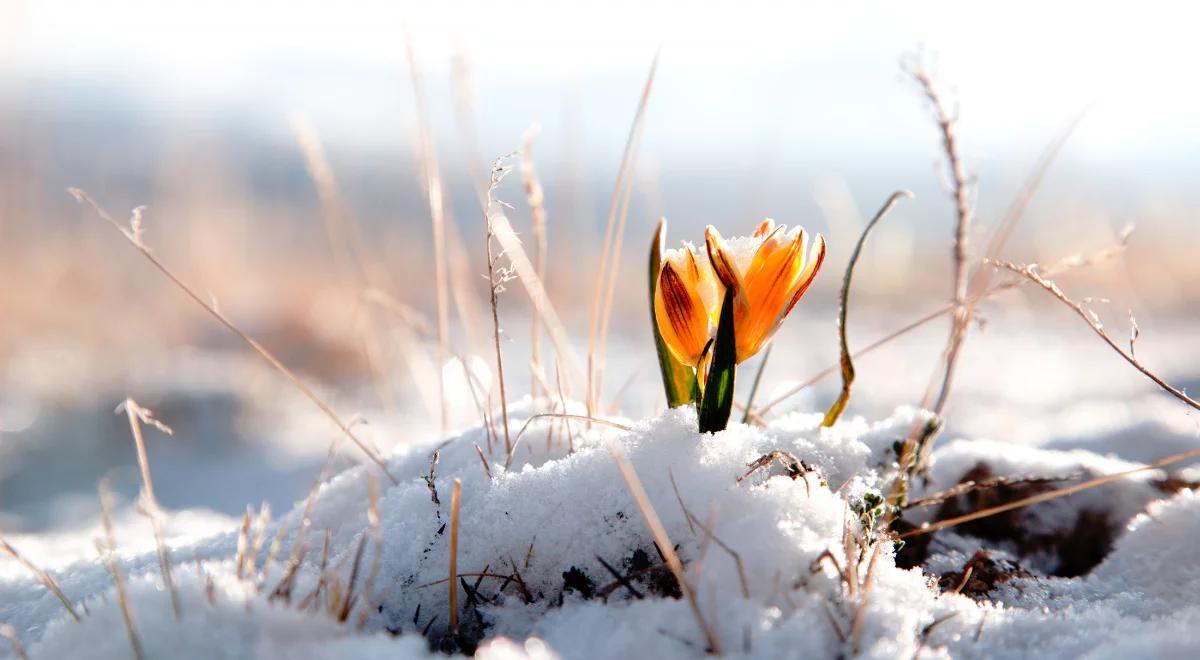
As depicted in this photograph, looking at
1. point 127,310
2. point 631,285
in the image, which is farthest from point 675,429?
point 631,285

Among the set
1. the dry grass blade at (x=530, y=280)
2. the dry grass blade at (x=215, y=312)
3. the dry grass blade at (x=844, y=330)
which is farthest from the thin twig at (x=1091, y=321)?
the dry grass blade at (x=215, y=312)

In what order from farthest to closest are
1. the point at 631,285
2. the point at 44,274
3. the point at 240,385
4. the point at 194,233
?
1. the point at 631,285
2. the point at 194,233
3. the point at 44,274
4. the point at 240,385

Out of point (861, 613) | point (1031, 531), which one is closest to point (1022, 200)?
point (1031, 531)

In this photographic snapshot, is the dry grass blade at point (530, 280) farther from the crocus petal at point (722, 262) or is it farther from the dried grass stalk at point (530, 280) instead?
the crocus petal at point (722, 262)

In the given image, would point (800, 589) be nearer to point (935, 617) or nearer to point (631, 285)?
point (935, 617)

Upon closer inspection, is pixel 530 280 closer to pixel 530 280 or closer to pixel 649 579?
pixel 530 280

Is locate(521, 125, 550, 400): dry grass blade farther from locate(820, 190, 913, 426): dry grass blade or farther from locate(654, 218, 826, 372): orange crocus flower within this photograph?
locate(820, 190, 913, 426): dry grass blade
